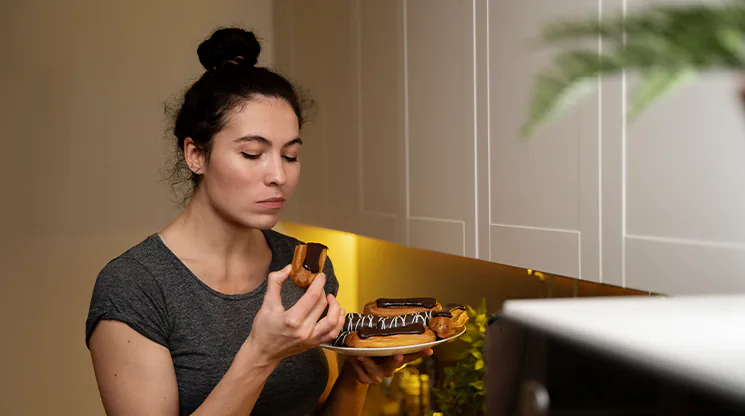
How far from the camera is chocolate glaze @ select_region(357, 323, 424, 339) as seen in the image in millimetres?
1467

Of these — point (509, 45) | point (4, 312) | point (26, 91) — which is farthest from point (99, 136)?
point (509, 45)

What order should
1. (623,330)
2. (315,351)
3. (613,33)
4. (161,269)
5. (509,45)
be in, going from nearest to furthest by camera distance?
(613,33) → (623,330) → (509,45) → (161,269) → (315,351)

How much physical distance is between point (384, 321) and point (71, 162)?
1.85m

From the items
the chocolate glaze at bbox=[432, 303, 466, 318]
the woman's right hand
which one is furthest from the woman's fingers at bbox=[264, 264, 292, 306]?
the chocolate glaze at bbox=[432, 303, 466, 318]

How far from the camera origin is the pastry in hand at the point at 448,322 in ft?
4.91

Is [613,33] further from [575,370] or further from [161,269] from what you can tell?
[161,269]

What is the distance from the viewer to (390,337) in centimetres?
145

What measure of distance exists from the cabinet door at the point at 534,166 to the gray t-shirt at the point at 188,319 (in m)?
0.54

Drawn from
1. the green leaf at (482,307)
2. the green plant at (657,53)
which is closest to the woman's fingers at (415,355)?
the green leaf at (482,307)

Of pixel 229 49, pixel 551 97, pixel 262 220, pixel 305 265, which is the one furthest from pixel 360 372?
pixel 551 97

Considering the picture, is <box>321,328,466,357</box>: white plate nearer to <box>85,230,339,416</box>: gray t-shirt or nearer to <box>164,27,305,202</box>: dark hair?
<box>85,230,339,416</box>: gray t-shirt

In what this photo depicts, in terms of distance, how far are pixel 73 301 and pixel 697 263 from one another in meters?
2.55

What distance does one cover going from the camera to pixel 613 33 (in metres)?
0.35

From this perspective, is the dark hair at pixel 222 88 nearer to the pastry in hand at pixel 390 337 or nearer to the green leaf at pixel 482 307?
the pastry in hand at pixel 390 337
